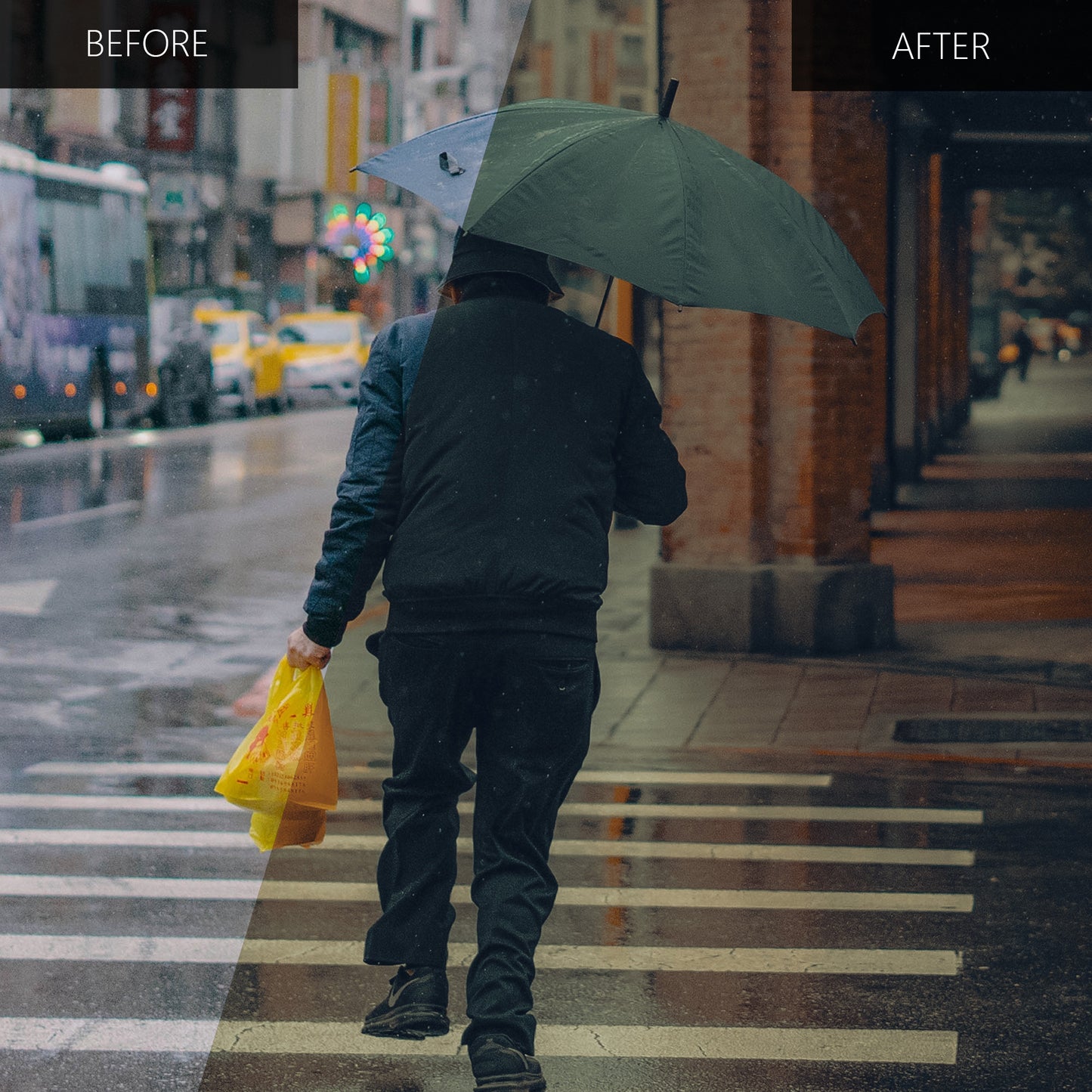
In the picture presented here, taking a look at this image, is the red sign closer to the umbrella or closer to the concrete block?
the concrete block

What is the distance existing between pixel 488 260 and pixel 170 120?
46305mm

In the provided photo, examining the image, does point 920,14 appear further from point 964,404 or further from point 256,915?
point 964,404

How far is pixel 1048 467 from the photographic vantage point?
2609cm

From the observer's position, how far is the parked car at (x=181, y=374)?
106 feet

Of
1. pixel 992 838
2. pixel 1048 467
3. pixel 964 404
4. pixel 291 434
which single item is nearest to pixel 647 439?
pixel 992 838

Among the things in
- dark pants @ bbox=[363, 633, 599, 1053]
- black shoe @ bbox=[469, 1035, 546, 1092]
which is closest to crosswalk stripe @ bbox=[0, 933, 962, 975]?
dark pants @ bbox=[363, 633, 599, 1053]

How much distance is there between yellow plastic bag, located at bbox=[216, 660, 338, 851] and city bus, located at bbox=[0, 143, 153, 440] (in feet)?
68.7

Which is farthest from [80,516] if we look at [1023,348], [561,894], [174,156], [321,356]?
[1023,348]

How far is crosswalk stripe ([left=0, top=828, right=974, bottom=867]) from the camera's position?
6.52 metres

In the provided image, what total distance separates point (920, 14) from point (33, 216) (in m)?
14.5

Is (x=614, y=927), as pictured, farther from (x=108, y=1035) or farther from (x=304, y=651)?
(x=304, y=651)

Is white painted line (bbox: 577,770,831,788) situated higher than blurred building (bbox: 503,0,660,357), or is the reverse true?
blurred building (bbox: 503,0,660,357)

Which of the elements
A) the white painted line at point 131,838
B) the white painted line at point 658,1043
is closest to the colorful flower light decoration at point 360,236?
the white painted line at point 131,838

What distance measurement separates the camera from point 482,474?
411 centimetres
